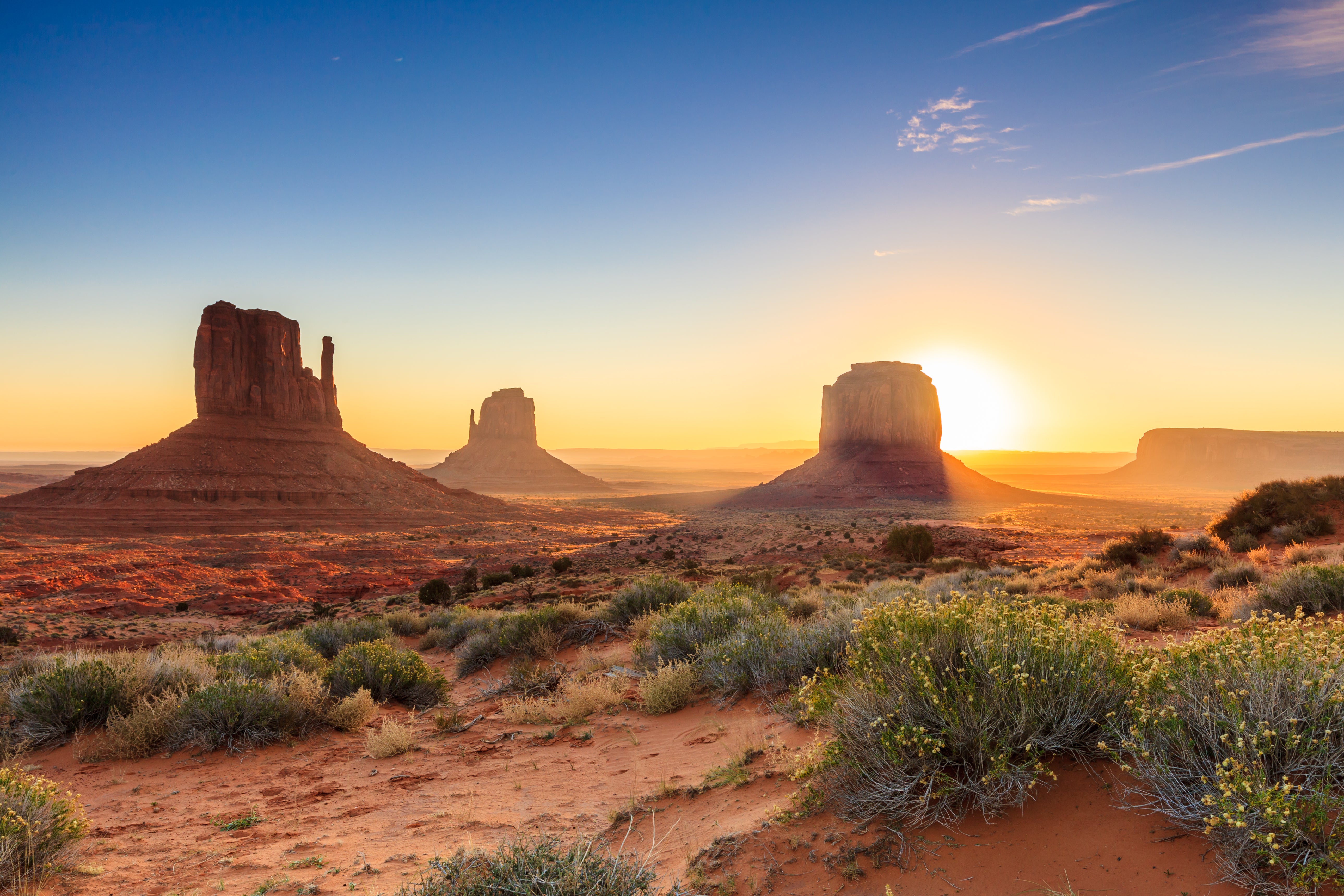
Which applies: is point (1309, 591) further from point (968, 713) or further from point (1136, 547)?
point (1136, 547)

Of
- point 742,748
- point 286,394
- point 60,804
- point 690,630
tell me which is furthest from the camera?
point 286,394

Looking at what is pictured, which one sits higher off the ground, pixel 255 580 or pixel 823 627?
pixel 823 627

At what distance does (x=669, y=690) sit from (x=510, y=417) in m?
144

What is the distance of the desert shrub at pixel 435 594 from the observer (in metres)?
24.7

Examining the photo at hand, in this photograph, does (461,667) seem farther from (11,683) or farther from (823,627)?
(823,627)

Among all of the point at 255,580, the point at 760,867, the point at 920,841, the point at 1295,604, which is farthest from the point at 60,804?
the point at 255,580

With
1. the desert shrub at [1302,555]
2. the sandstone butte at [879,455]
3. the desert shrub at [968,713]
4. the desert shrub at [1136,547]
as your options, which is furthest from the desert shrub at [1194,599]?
the sandstone butte at [879,455]

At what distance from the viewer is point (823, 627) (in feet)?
26.8

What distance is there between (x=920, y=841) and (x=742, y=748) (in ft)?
8.19

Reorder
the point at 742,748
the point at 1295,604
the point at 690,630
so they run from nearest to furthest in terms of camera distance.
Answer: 1. the point at 742,748
2. the point at 1295,604
3. the point at 690,630

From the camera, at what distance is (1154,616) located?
28.5ft

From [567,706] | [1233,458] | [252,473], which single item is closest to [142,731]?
[567,706]

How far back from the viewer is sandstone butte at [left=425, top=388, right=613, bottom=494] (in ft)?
448

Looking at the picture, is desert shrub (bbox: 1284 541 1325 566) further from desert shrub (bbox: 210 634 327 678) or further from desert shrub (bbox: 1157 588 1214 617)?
desert shrub (bbox: 210 634 327 678)
